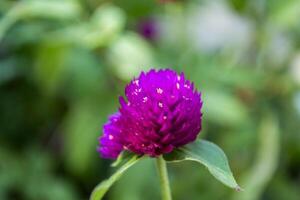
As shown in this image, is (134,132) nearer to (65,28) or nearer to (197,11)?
(65,28)

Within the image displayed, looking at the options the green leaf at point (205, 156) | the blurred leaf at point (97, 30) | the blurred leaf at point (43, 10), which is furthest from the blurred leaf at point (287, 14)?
the green leaf at point (205, 156)

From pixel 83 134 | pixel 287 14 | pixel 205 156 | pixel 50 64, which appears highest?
pixel 205 156

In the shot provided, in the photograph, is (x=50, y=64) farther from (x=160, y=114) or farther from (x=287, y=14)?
(x=160, y=114)

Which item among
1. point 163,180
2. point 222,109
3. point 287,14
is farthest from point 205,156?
point 287,14

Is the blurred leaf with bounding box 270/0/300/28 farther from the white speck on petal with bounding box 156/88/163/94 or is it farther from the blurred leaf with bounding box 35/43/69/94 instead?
the white speck on petal with bounding box 156/88/163/94

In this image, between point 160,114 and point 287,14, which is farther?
point 287,14

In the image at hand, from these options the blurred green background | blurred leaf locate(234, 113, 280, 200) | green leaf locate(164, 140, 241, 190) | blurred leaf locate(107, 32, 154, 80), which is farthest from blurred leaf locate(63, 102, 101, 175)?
green leaf locate(164, 140, 241, 190)

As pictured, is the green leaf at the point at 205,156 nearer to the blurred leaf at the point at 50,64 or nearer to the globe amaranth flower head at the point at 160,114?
the globe amaranth flower head at the point at 160,114

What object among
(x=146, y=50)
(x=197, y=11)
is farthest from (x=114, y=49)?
(x=197, y=11)
